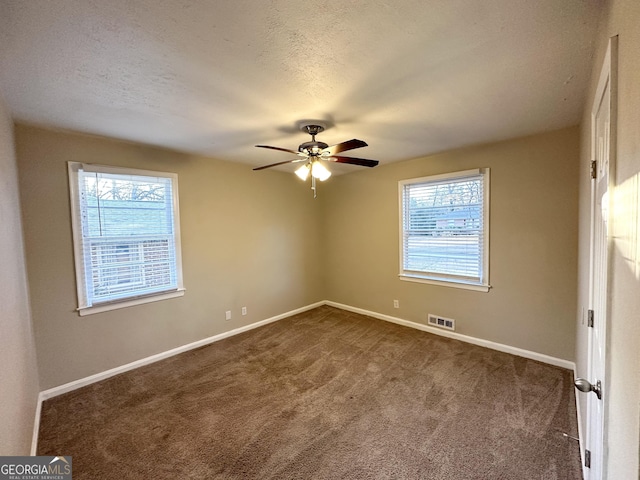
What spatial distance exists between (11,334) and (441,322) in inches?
160

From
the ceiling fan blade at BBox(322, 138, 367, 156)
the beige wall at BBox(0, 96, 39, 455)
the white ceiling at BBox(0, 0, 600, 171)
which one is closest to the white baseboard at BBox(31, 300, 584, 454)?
the beige wall at BBox(0, 96, 39, 455)

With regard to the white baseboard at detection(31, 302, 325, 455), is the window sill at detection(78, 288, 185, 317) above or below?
above

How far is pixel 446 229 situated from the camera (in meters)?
3.64

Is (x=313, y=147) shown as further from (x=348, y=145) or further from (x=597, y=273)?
(x=597, y=273)

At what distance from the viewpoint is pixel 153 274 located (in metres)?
3.22

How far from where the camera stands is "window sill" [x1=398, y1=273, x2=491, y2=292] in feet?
11.0

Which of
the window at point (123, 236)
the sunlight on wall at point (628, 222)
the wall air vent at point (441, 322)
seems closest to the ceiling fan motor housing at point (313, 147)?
the window at point (123, 236)

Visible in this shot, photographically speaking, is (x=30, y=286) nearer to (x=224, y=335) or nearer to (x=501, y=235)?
(x=224, y=335)

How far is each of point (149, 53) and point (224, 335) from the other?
11.0 feet

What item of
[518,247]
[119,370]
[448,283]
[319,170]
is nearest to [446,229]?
[448,283]

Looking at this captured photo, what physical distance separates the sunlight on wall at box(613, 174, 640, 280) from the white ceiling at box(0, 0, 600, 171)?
37.2 inches

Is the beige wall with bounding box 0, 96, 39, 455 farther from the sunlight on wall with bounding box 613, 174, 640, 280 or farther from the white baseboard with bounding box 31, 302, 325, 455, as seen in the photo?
the sunlight on wall with bounding box 613, 174, 640, 280

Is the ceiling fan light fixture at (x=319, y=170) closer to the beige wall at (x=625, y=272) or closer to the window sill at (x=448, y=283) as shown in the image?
the beige wall at (x=625, y=272)

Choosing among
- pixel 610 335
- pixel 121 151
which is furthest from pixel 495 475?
pixel 121 151
